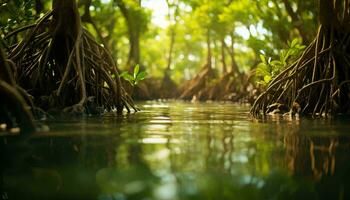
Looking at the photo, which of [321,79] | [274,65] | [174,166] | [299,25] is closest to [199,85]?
[299,25]

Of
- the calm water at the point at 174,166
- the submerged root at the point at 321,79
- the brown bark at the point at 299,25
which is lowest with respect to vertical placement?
the calm water at the point at 174,166

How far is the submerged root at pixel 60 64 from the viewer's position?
21.4 feet

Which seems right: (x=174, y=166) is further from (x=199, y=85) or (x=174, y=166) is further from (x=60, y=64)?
(x=199, y=85)

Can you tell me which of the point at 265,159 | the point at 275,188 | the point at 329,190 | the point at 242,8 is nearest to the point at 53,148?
the point at 265,159

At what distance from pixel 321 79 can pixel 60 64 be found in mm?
3801

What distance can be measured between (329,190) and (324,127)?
2927mm

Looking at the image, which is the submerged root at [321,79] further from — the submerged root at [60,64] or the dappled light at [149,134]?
the submerged root at [60,64]

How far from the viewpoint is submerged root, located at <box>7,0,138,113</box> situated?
257 inches

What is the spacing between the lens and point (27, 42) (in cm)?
684

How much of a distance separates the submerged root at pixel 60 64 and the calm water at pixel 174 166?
2.51 meters

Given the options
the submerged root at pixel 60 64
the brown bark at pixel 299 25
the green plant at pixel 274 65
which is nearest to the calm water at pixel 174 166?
the submerged root at pixel 60 64

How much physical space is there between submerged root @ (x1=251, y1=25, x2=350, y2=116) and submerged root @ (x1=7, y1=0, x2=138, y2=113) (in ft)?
8.42

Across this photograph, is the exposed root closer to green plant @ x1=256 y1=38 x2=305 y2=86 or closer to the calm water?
green plant @ x1=256 y1=38 x2=305 y2=86

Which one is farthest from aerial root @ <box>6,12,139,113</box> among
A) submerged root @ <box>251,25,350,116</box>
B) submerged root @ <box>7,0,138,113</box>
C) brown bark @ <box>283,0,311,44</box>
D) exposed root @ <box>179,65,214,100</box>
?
exposed root @ <box>179,65,214,100</box>
